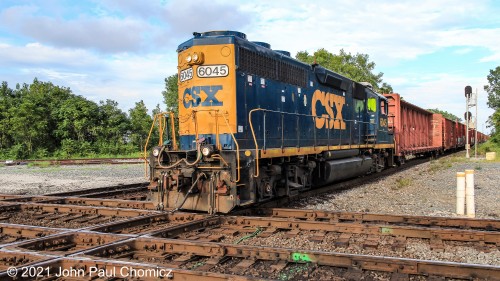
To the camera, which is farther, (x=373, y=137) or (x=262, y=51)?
(x=373, y=137)

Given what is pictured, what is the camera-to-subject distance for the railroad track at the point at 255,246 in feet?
13.0

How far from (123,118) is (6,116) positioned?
1092 centimetres

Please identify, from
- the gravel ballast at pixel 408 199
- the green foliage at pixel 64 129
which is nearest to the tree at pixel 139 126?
the green foliage at pixel 64 129

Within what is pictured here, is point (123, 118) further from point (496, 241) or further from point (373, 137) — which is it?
point (496, 241)

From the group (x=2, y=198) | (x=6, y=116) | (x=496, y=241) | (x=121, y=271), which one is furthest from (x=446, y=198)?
(x=6, y=116)

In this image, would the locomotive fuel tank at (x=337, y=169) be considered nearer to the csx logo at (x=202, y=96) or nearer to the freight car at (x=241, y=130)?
the freight car at (x=241, y=130)

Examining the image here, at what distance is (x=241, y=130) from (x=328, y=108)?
4.36m

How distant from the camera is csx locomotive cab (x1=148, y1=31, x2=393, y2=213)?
697 centimetres

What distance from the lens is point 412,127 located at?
72.9ft

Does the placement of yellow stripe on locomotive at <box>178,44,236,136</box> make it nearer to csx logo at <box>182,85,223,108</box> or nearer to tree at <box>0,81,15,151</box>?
csx logo at <box>182,85,223,108</box>

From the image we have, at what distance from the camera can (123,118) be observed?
137 feet

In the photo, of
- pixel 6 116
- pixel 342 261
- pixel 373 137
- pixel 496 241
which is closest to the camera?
pixel 342 261

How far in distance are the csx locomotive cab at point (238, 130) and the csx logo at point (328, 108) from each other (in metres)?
0.06

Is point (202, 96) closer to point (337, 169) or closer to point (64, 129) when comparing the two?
point (337, 169)
